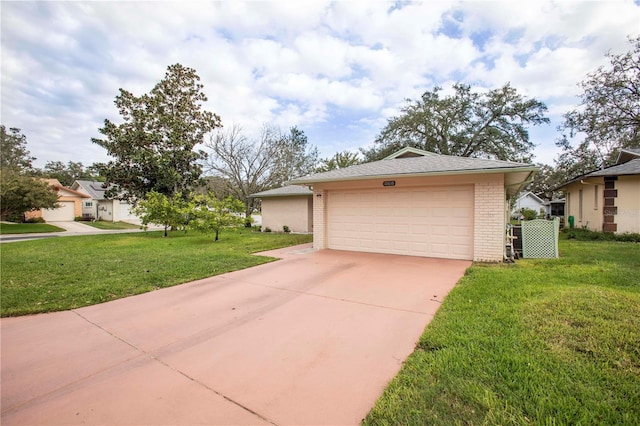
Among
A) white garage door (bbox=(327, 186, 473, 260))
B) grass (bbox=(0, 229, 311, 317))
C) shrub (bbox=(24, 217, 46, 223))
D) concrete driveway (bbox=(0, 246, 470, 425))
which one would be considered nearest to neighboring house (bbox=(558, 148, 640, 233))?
white garage door (bbox=(327, 186, 473, 260))

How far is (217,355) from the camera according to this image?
9.70 ft

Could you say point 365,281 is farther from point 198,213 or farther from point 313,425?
point 198,213

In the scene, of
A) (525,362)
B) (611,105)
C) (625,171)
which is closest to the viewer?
A: (525,362)

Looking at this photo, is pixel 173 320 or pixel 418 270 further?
pixel 418 270

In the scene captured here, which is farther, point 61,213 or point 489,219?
point 61,213

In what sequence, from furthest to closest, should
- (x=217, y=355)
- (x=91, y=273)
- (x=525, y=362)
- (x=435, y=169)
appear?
(x=435, y=169), (x=91, y=273), (x=217, y=355), (x=525, y=362)

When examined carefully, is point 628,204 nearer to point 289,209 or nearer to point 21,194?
point 289,209

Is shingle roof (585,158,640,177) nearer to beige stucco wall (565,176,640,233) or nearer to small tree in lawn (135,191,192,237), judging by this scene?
beige stucco wall (565,176,640,233)

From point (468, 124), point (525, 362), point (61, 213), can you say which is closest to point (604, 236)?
point (525, 362)

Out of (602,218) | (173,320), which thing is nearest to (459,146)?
(602,218)

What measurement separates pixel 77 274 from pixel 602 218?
1837cm

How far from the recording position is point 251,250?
10.0 metres

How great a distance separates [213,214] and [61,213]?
26340 mm

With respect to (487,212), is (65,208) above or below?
above
